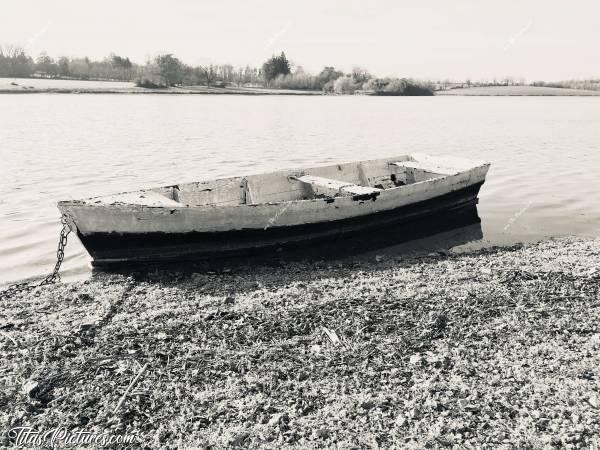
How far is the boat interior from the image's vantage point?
31.1ft

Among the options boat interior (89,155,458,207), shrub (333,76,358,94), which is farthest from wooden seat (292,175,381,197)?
shrub (333,76,358,94)

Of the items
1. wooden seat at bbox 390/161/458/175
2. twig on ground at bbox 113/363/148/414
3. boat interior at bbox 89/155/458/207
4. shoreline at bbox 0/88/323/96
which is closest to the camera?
twig on ground at bbox 113/363/148/414

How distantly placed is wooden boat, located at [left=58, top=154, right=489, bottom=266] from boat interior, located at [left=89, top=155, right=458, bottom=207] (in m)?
0.02

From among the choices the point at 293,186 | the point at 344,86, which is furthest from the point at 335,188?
the point at 344,86

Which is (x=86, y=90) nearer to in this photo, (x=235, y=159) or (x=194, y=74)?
(x=194, y=74)

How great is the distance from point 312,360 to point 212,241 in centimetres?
405

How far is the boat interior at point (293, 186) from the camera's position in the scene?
9.49 meters

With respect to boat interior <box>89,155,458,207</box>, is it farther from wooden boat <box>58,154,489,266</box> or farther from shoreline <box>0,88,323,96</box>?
shoreline <box>0,88,323,96</box>

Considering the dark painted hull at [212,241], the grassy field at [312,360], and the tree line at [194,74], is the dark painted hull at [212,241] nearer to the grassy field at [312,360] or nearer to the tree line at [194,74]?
the grassy field at [312,360]

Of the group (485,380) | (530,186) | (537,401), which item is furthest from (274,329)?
(530,186)

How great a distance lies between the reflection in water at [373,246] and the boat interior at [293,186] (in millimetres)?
1093

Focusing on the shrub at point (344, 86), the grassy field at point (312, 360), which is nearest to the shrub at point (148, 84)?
the shrub at point (344, 86)

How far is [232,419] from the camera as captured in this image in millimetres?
4426

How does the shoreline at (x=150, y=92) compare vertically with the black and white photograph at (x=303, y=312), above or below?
above
